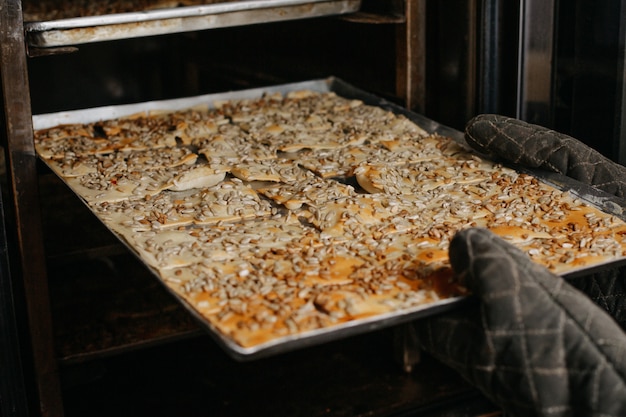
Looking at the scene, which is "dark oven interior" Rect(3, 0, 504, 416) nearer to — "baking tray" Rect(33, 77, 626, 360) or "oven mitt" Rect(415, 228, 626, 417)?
"baking tray" Rect(33, 77, 626, 360)

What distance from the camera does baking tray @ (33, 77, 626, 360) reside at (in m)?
1.65

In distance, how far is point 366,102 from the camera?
3.48m

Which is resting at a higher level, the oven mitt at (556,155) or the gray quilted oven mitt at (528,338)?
the oven mitt at (556,155)

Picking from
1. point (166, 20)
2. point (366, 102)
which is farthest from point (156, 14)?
point (366, 102)

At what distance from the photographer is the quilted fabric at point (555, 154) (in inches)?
98.7

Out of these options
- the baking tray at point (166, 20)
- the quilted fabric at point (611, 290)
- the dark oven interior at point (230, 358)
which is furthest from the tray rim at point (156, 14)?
the quilted fabric at point (611, 290)

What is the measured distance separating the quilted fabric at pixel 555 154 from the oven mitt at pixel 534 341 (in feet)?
2.51

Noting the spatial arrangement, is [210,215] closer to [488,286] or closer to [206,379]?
[488,286]

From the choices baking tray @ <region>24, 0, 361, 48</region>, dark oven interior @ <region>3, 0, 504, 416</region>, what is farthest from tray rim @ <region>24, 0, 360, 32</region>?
dark oven interior @ <region>3, 0, 504, 416</region>

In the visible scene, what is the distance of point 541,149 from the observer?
2535 mm

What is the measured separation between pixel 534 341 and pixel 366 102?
1.92 meters

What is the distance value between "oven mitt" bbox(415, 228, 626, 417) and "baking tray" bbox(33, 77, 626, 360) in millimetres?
95

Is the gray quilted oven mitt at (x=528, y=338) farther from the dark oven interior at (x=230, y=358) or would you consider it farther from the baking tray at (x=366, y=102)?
the dark oven interior at (x=230, y=358)

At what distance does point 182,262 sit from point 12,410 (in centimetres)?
99
